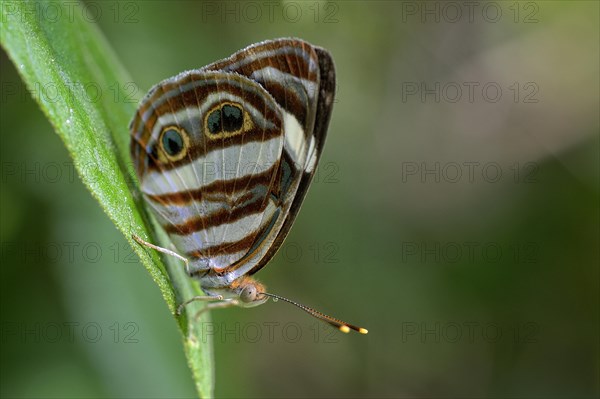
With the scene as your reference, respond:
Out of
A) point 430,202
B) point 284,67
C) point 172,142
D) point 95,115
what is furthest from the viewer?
point 430,202

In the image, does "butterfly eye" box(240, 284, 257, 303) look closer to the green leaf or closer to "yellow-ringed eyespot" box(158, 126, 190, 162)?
the green leaf

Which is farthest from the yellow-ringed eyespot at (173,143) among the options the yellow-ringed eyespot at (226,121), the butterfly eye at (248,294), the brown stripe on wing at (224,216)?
the butterfly eye at (248,294)

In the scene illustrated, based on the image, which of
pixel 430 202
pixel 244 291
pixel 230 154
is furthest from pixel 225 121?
pixel 430 202

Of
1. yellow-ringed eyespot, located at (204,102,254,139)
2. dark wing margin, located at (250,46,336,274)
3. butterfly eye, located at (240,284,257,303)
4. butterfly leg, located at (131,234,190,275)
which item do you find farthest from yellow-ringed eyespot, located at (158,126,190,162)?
butterfly eye, located at (240,284,257,303)

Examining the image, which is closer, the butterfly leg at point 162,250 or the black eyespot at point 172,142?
the butterfly leg at point 162,250

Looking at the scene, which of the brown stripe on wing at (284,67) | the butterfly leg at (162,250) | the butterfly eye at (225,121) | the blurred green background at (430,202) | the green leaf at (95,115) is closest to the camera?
the green leaf at (95,115)

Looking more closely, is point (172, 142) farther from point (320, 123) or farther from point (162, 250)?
point (320, 123)

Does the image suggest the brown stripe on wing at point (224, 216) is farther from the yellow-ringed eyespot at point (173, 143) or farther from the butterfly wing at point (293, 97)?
the yellow-ringed eyespot at point (173, 143)

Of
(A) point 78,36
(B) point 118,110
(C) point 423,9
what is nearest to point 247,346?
(B) point 118,110
